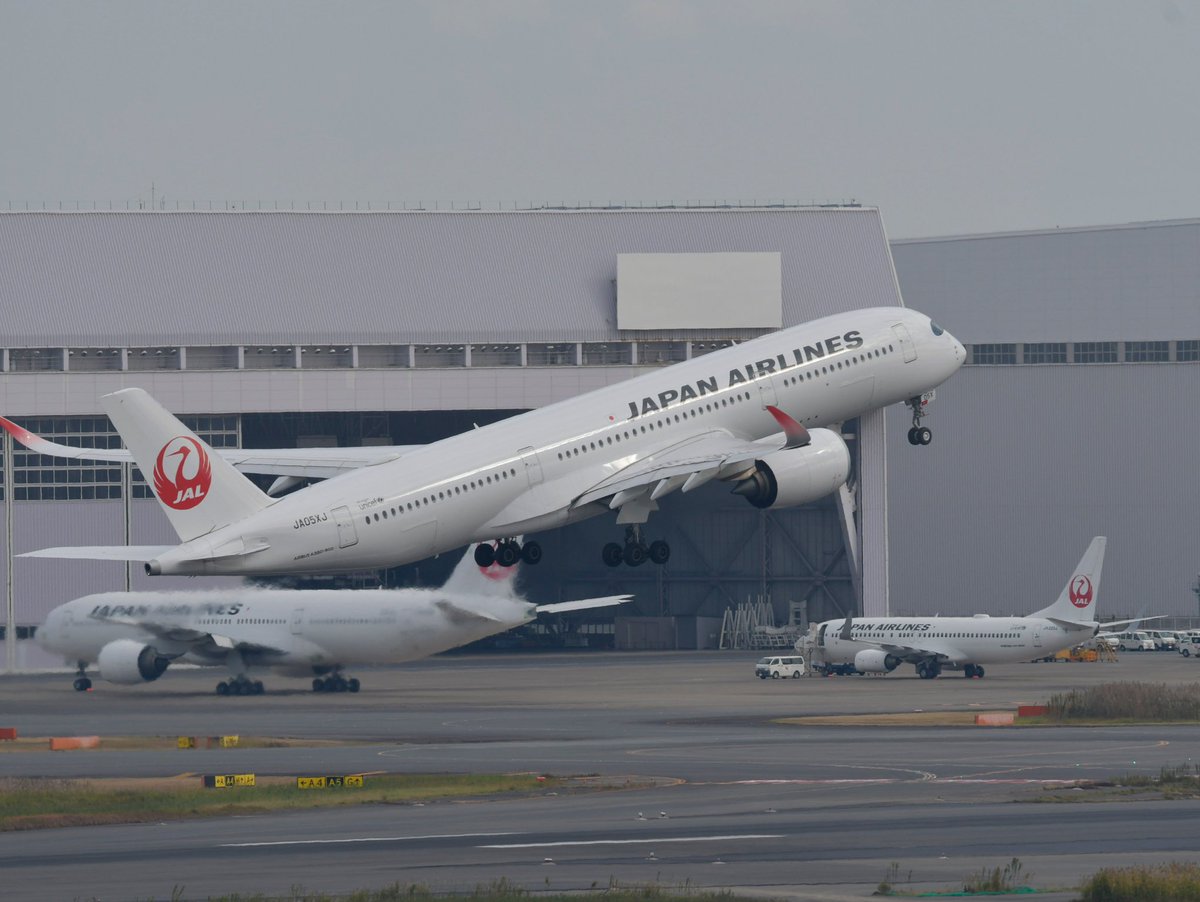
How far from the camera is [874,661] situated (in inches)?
4114

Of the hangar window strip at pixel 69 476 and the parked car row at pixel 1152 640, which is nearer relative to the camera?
the hangar window strip at pixel 69 476

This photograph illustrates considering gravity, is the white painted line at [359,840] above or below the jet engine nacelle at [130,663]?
below

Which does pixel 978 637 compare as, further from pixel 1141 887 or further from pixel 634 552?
pixel 1141 887

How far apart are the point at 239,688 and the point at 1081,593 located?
151 ft

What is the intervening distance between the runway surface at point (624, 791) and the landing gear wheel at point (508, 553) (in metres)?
6.49

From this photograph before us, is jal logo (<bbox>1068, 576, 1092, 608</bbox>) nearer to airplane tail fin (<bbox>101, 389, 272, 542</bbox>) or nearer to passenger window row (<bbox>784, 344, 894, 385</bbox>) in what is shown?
passenger window row (<bbox>784, 344, 894, 385</bbox>)

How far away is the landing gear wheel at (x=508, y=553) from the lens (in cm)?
6275

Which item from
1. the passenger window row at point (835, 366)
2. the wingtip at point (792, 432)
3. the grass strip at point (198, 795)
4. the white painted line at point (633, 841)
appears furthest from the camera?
the passenger window row at point (835, 366)

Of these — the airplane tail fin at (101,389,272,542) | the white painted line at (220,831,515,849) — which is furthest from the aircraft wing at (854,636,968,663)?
the white painted line at (220,831,515,849)

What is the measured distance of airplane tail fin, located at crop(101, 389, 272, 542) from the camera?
54.6 m

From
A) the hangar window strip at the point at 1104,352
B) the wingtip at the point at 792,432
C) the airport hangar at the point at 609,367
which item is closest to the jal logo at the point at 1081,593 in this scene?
the airport hangar at the point at 609,367

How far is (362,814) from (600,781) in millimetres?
8472

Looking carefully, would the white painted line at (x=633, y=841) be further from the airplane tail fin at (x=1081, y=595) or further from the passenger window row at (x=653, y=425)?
the airplane tail fin at (x=1081, y=595)

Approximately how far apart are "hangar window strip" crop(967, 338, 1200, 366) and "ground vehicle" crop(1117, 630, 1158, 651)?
2083 centimetres
